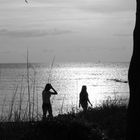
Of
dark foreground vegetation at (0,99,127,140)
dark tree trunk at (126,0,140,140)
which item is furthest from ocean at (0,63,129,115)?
dark tree trunk at (126,0,140,140)

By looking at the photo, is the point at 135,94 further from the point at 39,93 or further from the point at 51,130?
the point at 39,93

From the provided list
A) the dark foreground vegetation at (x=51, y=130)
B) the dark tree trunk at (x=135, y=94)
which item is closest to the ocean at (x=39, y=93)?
the dark foreground vegetation at (x=51, y=130)

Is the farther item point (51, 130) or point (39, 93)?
point (39, 93)

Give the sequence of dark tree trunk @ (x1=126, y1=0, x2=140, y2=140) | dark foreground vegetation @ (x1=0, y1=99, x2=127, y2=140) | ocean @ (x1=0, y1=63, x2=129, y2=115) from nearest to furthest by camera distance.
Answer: dark tree trunk @ (x1=126, y1=0, x2=140, y2=140)
dark foreground vegetation @ (x1=0, y1=99, x2=127, y2=140)
ocean @ (x1=0, y1=63, x2=129, y2=115)

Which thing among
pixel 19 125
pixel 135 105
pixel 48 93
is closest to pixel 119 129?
pixel 19 125

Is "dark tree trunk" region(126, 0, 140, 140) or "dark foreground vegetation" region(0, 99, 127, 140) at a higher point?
"dark tree trunk" region(126, 0, 140, 140)

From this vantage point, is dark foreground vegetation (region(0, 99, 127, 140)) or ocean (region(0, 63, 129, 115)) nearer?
dark foreground vegetation (region(0, 99, 127, 140))

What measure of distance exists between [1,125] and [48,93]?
744cm

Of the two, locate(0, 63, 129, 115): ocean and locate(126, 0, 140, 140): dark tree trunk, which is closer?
locate(126, 0, 140, 140): dark tree trunk

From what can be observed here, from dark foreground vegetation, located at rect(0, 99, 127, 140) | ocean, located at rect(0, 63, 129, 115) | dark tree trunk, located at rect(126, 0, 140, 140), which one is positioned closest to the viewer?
dark tree trunk, located at rect(126, 0, 140, 140)

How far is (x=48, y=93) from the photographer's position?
1680 centimetres

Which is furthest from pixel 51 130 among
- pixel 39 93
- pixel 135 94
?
pixel 39 93

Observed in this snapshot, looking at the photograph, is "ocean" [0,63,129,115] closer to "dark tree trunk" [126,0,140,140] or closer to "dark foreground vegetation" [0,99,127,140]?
"dark foreground vegetation" [0,99,127,140]

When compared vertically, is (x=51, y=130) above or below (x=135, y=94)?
below
